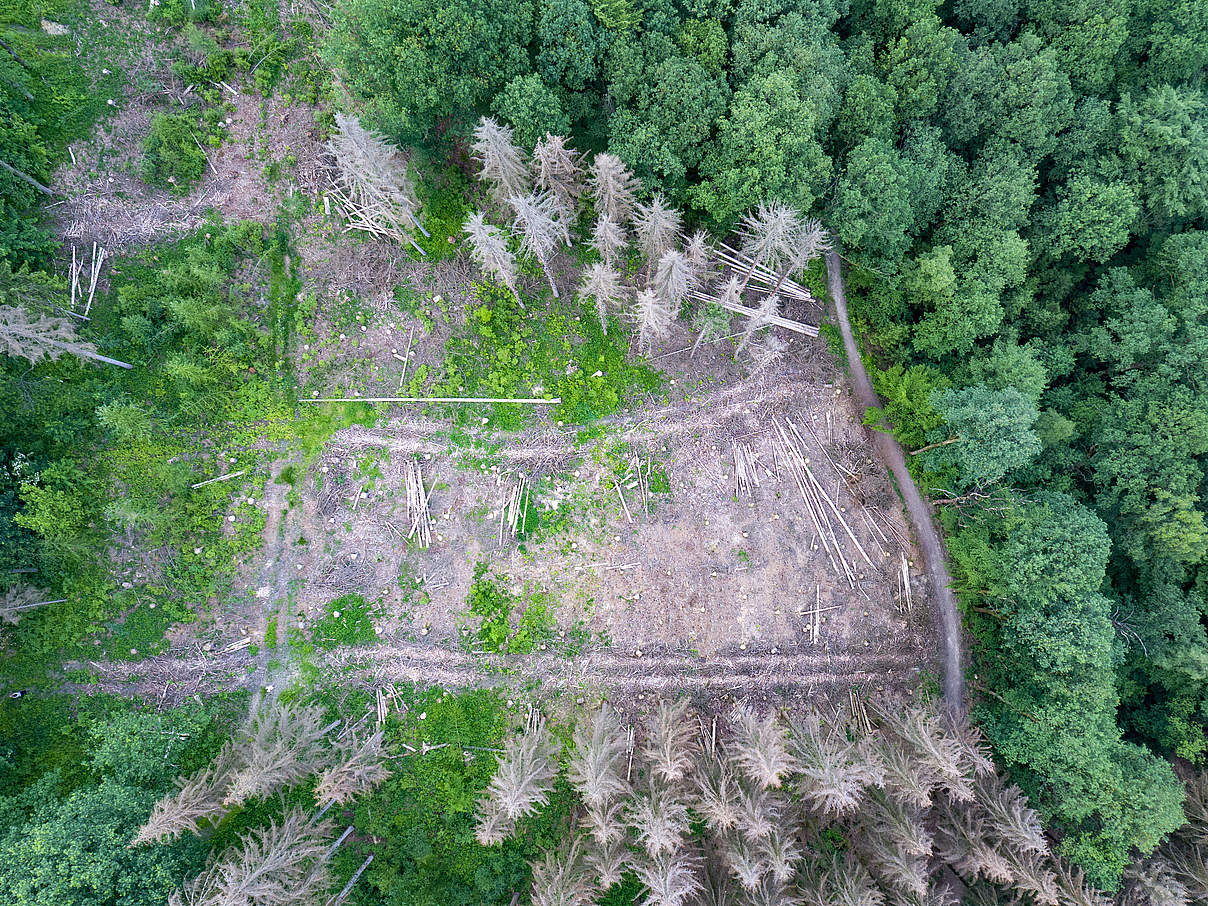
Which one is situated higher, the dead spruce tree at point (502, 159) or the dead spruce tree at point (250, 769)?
the dead spruce tree at point (502, 159)

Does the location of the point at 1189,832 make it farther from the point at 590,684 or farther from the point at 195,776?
the point at 195,776

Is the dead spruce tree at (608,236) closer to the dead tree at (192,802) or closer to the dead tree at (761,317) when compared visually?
the dead tree at (761,317)

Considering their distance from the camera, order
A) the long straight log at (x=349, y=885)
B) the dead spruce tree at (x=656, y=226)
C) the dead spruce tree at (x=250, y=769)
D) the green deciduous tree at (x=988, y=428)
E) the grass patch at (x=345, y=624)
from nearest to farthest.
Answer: the dead spruce tree at (x=250, y=769) → the dead spruce tree at (x=656, y=226) → the long straight log at (x=349, y=885) → the green deciduous tree at (x=988, y=428) → the grass patch at (x=345, y=624)

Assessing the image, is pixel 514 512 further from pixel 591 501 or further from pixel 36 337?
pixel 36 337

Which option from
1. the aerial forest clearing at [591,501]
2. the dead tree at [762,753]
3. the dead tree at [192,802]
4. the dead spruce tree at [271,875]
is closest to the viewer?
the dead spruce tree at [271,875]

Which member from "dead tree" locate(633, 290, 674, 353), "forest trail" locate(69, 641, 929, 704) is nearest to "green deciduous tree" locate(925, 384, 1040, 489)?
"forest trail" locate(69, 641, 929, 704)

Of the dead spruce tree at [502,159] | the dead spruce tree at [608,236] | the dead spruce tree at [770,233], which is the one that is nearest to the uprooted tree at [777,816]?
the dead spruce tree at [770,233]

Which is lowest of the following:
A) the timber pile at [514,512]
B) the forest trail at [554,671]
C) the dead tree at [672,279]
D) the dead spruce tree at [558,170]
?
the forest trail at [554,671]

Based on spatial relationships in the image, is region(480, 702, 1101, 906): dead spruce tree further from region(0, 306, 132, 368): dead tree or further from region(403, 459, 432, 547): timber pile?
region(0, 306, 132, 368): dead tree
